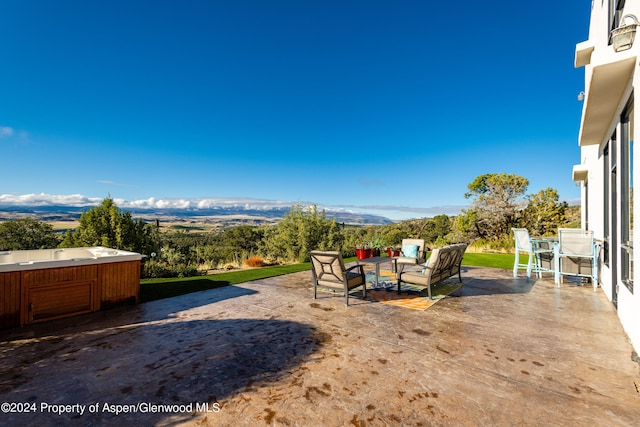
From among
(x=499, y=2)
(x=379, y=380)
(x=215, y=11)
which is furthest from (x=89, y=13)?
(x=499, y=2)

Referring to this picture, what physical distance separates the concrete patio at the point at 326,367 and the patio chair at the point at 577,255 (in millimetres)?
1518

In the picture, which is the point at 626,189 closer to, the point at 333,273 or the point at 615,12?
the point at 615,12

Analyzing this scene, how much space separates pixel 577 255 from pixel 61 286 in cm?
923

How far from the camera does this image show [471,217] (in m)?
17.0

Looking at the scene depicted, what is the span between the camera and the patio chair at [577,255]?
220 inches

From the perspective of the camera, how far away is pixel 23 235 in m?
17.5

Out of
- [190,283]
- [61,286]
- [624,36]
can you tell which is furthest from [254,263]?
[624,36]

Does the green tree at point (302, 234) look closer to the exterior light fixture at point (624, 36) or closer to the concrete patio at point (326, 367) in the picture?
the concrete patio at point (326, 367)

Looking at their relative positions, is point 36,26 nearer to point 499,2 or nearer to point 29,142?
point 29,142

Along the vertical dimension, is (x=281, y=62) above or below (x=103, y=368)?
above

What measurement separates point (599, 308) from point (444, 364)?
148 inches

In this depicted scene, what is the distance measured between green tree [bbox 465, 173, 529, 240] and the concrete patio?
43.2 ft

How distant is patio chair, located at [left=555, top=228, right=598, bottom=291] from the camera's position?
18.4 feet

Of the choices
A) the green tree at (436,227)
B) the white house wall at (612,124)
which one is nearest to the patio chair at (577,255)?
the white house wall at (612,124)
